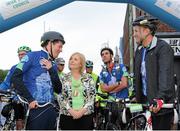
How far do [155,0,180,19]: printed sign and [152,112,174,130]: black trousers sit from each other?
4301mm

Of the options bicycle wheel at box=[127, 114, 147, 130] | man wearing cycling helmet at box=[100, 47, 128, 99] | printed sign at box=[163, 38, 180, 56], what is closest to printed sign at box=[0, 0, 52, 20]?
man wearing cycling helmet at box=[100, 47, 128, 99]

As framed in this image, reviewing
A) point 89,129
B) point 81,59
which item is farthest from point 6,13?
point 89,129

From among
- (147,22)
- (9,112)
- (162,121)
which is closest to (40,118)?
(162,121)

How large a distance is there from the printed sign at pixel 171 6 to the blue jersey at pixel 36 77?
3792mm

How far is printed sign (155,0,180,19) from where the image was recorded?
880cm

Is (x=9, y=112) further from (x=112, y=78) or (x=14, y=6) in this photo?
(x=112, y=78)

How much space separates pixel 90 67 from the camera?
424 inches

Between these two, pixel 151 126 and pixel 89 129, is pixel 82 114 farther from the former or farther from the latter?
pixel 151 126

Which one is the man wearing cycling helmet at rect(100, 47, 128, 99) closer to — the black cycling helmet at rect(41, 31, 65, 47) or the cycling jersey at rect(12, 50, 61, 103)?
the black cycling helmet at rect(41, 31, 65, 47)

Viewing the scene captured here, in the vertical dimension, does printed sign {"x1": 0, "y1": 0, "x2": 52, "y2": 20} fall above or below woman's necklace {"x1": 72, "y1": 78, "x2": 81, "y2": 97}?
above

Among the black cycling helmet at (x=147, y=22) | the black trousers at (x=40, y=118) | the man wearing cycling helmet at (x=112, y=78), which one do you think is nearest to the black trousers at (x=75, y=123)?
the black trousers at (x=40, y=118)

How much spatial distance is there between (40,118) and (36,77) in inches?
19.9

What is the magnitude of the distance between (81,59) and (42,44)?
983 millimetres

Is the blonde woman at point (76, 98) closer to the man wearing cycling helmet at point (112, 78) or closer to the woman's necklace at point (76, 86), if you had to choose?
the woman's necklace at point (76, 86)
